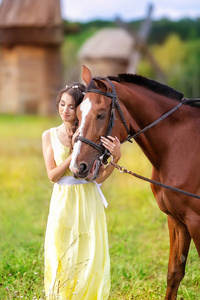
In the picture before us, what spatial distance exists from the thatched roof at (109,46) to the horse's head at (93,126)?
21742 millimetres

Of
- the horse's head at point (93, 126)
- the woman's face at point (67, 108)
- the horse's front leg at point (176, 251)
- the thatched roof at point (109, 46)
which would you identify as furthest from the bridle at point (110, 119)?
the thatched roof at point (109, 46)

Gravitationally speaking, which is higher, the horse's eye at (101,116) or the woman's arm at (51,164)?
the horse's eye at (101,116)

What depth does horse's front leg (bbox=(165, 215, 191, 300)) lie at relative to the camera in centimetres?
338

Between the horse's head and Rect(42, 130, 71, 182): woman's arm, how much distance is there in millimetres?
251

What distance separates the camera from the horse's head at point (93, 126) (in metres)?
2.77

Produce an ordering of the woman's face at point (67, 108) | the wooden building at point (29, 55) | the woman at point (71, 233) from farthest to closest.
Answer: the wooden building at point (29, 55), the woman at point (71, 233), the woman's face at point (67, 108)

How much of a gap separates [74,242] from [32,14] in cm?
2042

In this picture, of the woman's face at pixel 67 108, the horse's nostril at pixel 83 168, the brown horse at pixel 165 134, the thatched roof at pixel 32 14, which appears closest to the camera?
the horse's nostril at pixel 83 168

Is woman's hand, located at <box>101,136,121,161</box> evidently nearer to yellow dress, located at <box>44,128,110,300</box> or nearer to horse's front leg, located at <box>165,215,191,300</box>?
yellow dress, located at <box>44,128,110,300</box>

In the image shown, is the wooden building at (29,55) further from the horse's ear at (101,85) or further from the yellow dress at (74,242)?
the horse's ear at (101,85)

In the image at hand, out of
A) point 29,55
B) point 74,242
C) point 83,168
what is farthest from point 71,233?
point 29,55

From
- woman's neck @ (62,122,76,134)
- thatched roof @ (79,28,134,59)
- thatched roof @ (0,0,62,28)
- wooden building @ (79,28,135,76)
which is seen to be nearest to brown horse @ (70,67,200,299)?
woman's neck @ (62,122,76,134)

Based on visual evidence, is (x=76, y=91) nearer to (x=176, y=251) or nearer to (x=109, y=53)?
(x=176, y=251)

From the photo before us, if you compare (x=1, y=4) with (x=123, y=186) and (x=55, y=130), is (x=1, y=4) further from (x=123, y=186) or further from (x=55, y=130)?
(x=55, y=130)
